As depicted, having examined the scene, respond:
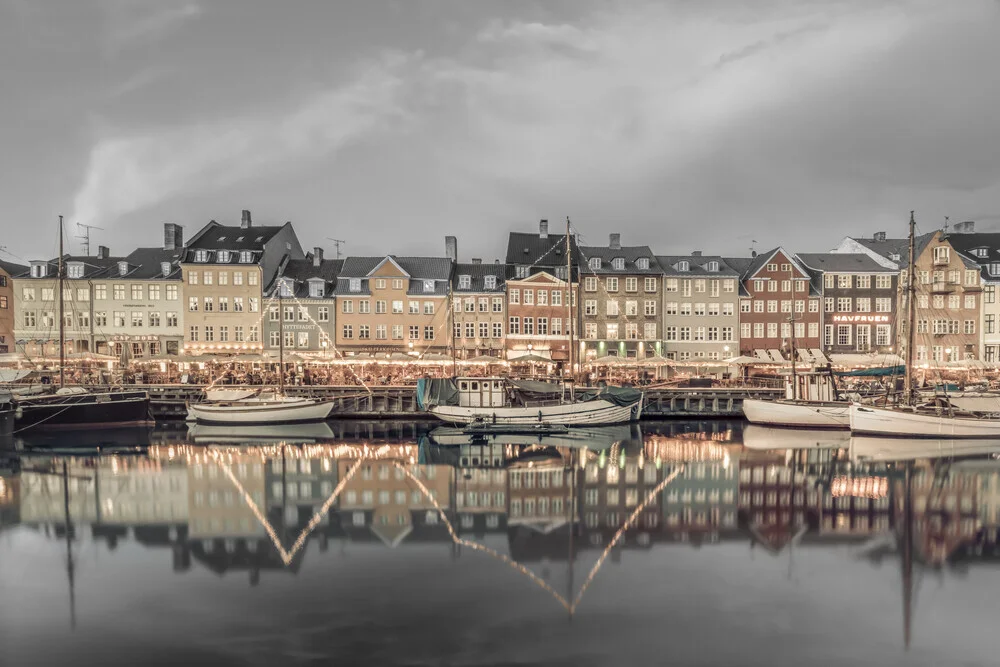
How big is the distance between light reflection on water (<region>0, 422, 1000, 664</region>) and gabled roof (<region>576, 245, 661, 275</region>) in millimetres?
27114

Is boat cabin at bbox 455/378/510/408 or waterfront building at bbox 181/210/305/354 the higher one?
waterfront building at bbox 181/210/305/354

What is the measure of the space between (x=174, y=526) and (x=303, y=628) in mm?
9264

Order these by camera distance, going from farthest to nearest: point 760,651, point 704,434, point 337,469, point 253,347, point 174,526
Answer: point 253,347, point 704,434, point 337,469, point 174,526, point 760,651

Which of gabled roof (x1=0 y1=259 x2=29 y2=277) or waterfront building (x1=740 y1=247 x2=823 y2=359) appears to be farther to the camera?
gabled roof (x1=0 y1=259 x2=29 y2=277)

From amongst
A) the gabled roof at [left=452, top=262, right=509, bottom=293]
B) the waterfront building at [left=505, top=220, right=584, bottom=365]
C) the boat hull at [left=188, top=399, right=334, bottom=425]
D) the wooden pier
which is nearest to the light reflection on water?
the boat hull at [left=188, top=399, right=334, bottom=425]

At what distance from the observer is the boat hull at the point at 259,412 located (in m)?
39.5

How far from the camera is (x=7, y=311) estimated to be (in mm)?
56656

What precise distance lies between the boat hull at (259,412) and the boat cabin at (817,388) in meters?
30.5

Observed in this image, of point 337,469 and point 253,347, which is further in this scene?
point 253,347

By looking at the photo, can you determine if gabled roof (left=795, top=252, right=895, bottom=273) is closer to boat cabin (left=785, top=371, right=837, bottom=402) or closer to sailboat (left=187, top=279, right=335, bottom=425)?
boat cabin (left=785, top=371, right=837, bottom=402)

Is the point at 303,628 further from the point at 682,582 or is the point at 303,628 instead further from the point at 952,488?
the point at 952,488

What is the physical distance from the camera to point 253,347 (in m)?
54.5

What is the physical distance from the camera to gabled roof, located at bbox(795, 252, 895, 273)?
56281 millimetres

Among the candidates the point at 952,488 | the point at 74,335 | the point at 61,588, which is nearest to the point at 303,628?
the point at 61,588
